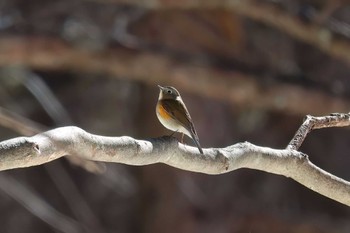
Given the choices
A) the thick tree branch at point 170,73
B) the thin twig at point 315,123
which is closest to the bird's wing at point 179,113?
the thin twig at point 315,123

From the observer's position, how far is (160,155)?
6.27 ft

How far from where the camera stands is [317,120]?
2174 millimetres

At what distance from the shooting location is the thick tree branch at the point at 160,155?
1.55m

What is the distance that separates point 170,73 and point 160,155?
359 cm

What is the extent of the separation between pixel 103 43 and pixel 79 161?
2669mm

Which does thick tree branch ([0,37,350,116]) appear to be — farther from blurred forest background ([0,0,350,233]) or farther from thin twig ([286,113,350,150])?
thin twig ([286,113,350,150])

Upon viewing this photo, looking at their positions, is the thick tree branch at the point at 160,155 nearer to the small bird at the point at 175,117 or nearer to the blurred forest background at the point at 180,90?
the small bird at the point at 175,117

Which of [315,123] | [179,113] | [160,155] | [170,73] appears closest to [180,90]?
[170,73]

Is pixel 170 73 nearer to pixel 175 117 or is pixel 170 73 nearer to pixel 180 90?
pixel 180 90

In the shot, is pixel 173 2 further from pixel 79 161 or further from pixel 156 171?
pixel 79 161

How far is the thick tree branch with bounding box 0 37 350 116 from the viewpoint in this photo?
526 cm

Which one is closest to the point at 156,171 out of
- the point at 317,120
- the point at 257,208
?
the point at 257,208

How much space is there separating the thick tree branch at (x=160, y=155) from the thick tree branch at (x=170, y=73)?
3.36 meters

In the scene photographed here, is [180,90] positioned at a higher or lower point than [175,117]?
higher
